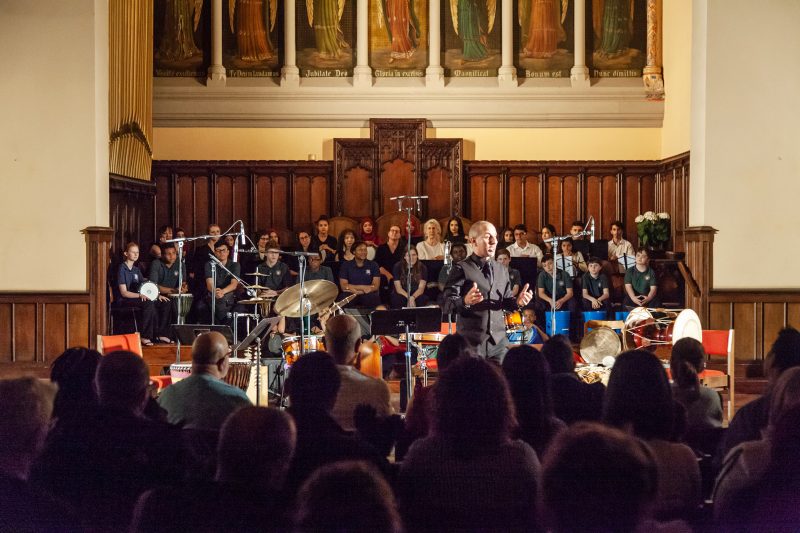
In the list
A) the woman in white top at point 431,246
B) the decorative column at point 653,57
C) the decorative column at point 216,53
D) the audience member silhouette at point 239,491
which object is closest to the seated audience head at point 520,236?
the woman in white top at point 431,246

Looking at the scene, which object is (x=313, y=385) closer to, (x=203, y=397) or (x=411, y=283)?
(x=203, y=397)

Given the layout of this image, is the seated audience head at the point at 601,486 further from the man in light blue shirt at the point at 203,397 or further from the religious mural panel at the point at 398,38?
the religious mural panel at the point at 398,38

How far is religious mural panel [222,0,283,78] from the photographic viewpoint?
15.1m

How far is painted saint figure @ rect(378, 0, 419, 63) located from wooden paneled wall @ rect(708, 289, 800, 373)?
7.11 metres

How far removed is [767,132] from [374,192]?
21.1 ft

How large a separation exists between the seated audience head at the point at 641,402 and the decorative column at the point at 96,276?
8.36 meters

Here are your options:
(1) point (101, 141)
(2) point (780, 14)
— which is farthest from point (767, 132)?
(1) point (101, 141)

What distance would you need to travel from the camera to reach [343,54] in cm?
1521

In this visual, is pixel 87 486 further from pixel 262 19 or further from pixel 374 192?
pixel 262 19

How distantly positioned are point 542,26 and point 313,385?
12.9 metres

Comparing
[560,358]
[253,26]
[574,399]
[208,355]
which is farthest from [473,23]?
[208,355]

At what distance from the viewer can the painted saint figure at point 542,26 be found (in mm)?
15070

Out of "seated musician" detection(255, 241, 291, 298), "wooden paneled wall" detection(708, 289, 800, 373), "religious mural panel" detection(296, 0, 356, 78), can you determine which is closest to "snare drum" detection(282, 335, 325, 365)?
"seated musician" detection(255, 241, 291, 298)

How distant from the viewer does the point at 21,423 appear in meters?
2.71
